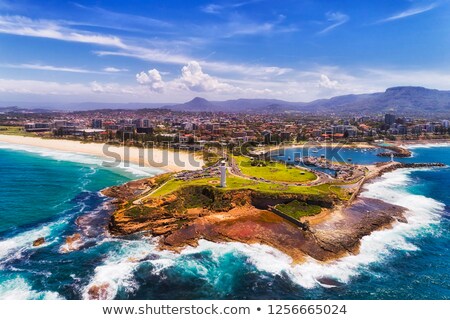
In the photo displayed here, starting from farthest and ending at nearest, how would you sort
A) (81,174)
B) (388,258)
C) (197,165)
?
(197,165)
(81,174)
(388,258)

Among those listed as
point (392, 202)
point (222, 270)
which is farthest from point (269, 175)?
point (222, 270)

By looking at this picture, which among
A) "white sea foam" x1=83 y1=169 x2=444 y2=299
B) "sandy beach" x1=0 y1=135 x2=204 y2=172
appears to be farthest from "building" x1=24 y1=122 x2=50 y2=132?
"white sea foam" x1=83 y1=169 x2=444 y2=299

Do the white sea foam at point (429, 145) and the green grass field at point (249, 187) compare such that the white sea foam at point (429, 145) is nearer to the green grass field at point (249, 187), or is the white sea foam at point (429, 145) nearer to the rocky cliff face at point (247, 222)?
the green grass field at point (249, 187)

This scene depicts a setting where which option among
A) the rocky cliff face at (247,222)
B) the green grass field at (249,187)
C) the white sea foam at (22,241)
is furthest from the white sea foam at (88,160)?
the white sea foam at (22,241)

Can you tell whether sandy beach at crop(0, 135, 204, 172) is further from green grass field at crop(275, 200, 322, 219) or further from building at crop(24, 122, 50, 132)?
green grass field at crop(275, 200, 322, 219)

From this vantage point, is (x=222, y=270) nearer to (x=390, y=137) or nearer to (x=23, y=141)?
(x=23, y=141)

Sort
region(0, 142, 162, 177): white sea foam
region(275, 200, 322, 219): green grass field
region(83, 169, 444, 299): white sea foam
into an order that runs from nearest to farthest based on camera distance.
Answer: region(83, 169, 444, 299): white sea foam < region(275, 200, 322, 219): green grass field < region(0, 142, 162, 177): white sea foam

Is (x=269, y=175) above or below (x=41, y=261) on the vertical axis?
above
